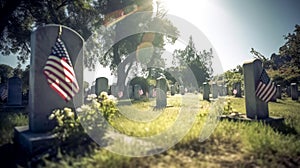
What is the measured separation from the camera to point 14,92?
13234 mm

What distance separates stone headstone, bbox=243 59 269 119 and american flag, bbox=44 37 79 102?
18.1ft

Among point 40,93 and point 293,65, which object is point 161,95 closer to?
point 40,93

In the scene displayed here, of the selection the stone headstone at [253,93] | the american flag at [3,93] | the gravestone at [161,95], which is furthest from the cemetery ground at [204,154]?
the american flag at [3,93]

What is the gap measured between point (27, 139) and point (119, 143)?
1.89 meters

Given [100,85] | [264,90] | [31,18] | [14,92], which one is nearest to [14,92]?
[14,92]

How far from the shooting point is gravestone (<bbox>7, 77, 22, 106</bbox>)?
13094 millimetres

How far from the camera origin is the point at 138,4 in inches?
1133

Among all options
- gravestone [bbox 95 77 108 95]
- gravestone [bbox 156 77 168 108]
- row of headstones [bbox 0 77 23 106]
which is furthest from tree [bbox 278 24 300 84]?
row of headstones [bbox 0 77 23 106]

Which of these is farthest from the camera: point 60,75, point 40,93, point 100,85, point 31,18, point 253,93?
point 31,18

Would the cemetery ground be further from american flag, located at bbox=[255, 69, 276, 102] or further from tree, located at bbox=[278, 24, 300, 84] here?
tree, located at bbox=[278, 24, 300, 84]

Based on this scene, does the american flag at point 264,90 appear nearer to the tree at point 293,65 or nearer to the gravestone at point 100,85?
the gravestone at point 100,85

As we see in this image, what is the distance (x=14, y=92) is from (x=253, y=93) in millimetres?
12999

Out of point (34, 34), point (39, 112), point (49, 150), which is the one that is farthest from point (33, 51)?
point (49, 150)

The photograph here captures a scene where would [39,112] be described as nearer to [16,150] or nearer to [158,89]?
[16,150]
